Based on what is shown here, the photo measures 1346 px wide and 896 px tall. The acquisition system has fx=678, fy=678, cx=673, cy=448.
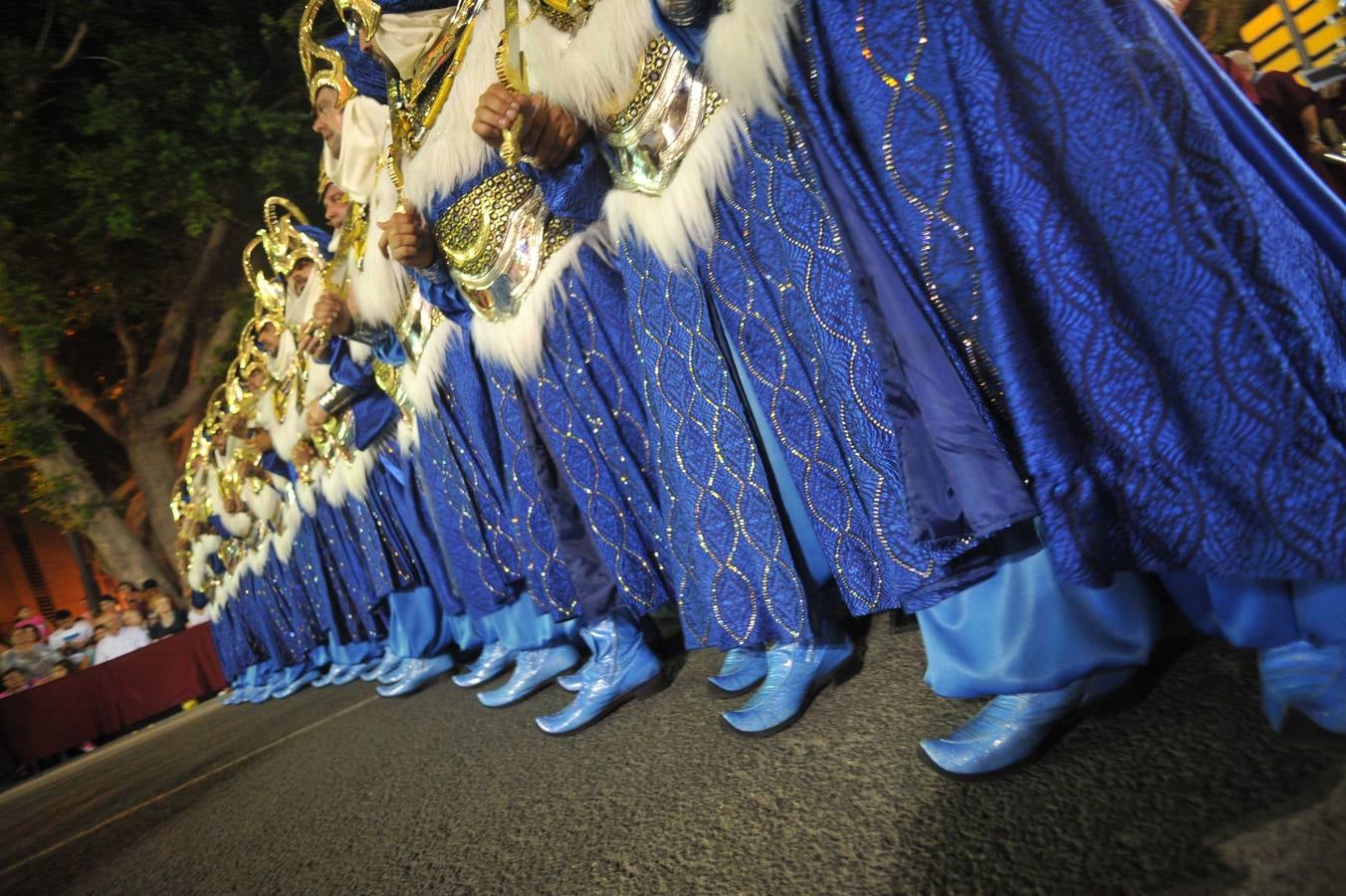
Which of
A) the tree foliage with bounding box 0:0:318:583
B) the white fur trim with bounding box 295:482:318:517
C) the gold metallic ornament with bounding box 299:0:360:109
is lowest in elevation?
the white fur trim with bounding box 295:482:318:517

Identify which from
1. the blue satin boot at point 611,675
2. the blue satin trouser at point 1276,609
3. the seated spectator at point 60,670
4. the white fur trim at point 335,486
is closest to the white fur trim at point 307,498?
the white fur trim at point 335,486

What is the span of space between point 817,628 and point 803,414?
16.8 inches

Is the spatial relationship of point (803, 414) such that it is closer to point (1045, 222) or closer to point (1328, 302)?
point (1045, 222)

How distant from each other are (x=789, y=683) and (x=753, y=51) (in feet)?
3.50

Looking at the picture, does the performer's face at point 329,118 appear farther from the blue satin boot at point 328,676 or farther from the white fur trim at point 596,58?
the blue satin boot at point 328,676

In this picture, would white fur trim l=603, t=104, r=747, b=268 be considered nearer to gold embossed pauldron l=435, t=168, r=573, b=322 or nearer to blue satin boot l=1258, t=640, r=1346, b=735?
gold embossed pauldron l=435, t=168, r=573, b=322

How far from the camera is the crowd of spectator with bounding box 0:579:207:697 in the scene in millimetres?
7535

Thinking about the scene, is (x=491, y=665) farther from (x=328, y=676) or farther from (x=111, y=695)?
(x=111, y=695)

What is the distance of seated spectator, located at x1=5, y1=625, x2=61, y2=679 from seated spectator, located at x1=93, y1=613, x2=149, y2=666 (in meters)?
0.44

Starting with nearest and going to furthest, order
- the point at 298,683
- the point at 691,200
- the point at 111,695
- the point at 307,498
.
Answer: the point at 691,200, the point at 307,498, the point at 298,683, the point at 111,695

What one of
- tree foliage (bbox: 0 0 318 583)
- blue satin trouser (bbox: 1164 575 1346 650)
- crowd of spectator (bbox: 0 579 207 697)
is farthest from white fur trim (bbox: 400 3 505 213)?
crowd of spectator (bbox: 0 579 207 697)

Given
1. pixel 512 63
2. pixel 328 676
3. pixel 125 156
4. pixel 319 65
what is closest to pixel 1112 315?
pixel 512 63

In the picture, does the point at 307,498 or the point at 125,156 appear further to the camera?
the point at 125,156

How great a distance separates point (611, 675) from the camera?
178 cm
